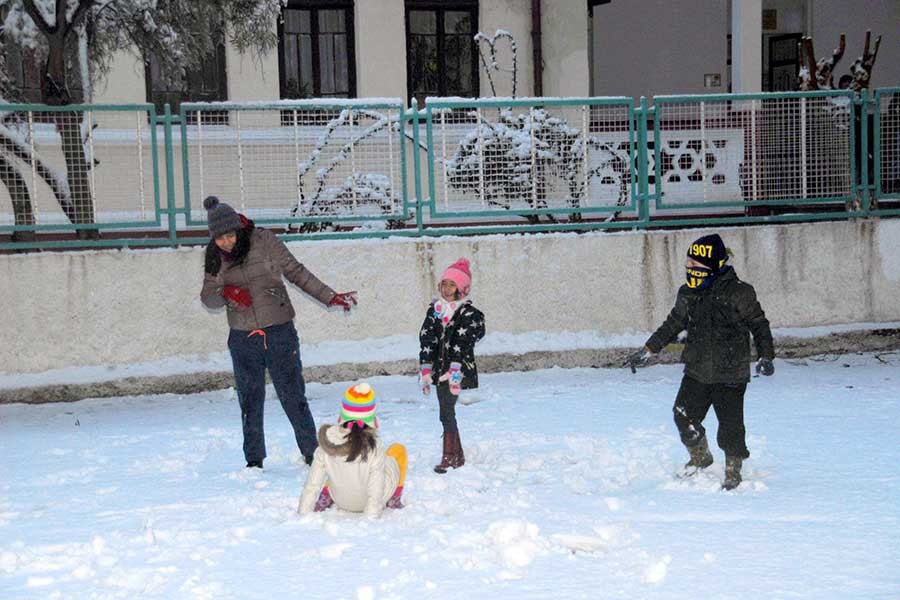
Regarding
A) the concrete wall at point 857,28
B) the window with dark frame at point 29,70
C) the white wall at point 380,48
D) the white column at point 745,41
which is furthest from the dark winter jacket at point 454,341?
the concrete wall at point 857,28

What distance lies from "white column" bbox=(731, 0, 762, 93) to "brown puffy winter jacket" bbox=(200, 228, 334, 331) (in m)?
10.1

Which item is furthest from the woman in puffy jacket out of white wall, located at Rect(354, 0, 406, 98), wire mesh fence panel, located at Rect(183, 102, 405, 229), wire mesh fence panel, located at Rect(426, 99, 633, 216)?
white wall, located at Rect(354, 0, 406, 98)

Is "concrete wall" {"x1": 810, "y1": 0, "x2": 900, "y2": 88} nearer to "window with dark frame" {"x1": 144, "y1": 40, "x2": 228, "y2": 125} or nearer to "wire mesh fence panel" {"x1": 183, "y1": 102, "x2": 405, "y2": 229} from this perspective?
"window with dark frame" {"x1": 144, "y1": 40, "x2": 228, "y2": 125}

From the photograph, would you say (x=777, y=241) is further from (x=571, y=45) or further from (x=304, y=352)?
(x=571, y=45)

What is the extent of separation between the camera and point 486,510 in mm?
5824

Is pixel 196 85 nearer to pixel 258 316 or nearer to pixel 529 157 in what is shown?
pixel 529 157

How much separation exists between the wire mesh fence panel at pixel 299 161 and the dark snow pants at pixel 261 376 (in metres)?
3.13

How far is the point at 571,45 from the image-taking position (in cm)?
1570

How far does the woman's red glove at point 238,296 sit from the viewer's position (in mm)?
6711

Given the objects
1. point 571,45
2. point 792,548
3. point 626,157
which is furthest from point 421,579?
point 571,45

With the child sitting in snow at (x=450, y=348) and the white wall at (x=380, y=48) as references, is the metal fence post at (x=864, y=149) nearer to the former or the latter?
the child sitting in snow at (x=450, y=348)

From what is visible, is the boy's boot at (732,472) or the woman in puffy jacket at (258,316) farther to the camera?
the woman in puffy jacket at (258,316)

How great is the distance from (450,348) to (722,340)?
5.27 feet

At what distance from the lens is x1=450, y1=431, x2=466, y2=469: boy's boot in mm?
6832
